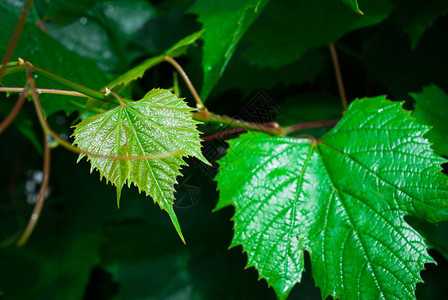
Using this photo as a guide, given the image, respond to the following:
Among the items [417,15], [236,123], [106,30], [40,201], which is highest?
[106,30]

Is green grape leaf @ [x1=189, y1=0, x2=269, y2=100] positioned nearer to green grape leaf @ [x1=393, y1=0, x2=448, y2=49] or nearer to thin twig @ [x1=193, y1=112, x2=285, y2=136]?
thin twig @ [x1=193, y1=112, x2=285, y2=136]

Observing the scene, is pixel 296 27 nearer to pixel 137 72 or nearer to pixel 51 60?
pixel 137 72

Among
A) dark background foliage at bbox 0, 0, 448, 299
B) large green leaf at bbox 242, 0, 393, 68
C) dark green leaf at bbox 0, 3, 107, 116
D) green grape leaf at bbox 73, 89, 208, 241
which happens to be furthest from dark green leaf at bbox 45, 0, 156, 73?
green grape leaf at bbox 73, 89, 208, 241

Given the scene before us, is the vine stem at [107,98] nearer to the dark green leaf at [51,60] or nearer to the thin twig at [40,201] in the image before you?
the thin twig at [40,201]

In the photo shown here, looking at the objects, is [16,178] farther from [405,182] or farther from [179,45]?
[405,182]

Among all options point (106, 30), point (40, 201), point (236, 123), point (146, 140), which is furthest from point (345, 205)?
point (106, 30)

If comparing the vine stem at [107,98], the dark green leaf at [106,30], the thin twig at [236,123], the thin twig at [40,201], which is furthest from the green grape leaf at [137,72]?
the dark green leaf at [106,30]

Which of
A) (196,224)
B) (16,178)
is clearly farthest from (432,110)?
(16,178)
